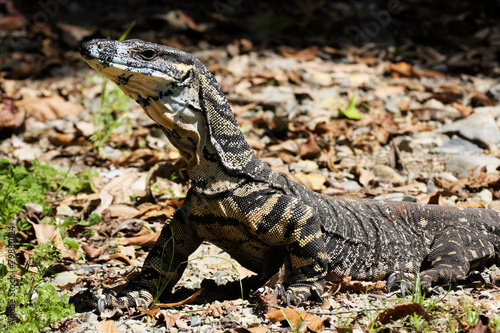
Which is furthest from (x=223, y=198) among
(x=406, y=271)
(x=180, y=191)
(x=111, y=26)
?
Result: (x=111, y=26)

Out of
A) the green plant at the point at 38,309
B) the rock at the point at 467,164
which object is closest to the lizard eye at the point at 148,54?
the green plant at the point at 38,309

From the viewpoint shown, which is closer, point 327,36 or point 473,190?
point 473,190

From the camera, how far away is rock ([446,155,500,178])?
6.38 metres

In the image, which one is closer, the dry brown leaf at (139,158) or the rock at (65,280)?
the rock at (65,280)

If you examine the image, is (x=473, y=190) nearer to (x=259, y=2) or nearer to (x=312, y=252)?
(x=312, y=252)

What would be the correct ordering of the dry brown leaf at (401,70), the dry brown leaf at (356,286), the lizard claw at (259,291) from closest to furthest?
the lizard claw at (259,291) < the dry brown leaf at (356,286) < the dry brown leaf at (401,70)

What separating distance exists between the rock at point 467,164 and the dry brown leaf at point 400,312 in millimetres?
3163

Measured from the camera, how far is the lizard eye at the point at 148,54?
388cm

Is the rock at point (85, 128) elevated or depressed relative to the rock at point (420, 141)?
depressed

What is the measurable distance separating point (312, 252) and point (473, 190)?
2631 mm

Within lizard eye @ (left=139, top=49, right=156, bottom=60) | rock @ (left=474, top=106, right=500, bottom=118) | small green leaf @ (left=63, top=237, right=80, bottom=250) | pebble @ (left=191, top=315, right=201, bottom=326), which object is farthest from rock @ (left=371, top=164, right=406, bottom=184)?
lizard eye @ (left=139, top=49, right=156, bottom=60)

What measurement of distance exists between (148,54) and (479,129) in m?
4.83

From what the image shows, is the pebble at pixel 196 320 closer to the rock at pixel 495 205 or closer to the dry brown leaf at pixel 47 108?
the rock at pixel 495 205

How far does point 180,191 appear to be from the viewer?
633cm
